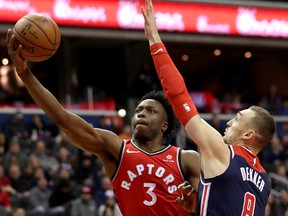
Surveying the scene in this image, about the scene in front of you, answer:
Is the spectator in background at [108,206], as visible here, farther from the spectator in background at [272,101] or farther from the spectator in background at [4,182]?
the spectator in background at [272,101]

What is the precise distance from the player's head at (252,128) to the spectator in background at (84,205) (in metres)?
8.49

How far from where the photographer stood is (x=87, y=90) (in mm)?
20188

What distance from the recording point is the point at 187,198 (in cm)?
520

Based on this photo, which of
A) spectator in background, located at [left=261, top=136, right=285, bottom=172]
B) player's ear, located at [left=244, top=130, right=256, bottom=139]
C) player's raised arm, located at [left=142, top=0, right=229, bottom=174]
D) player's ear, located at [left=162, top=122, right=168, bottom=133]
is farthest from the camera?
spectator in background, located at [left=261, top=136, right=285, bottom=172]

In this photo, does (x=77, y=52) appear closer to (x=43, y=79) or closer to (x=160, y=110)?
(x=43, y=79)

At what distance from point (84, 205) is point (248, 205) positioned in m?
8.86

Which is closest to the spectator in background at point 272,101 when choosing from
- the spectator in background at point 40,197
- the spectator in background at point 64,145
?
the spectator in background at point 64,145

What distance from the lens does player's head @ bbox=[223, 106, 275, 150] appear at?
16.0ft

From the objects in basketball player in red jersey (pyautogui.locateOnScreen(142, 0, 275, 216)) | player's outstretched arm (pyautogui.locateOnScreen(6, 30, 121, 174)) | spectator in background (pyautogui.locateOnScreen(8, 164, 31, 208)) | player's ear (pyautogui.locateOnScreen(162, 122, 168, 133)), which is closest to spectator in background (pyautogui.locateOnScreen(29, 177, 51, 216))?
spectator in background (pyautogui.locateOnScreen(8, 164, 31, 208))

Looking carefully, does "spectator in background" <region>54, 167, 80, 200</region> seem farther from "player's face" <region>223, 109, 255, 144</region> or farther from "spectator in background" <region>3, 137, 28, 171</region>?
"player's face" <region>223, 109, 255, 144</region>

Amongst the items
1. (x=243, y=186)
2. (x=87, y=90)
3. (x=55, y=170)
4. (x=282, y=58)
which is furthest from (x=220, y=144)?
(x=282, y=58)

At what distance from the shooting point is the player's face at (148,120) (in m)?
5.91

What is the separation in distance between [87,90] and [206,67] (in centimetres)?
816

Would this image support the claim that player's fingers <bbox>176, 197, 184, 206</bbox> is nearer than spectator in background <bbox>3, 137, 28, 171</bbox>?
Yes
